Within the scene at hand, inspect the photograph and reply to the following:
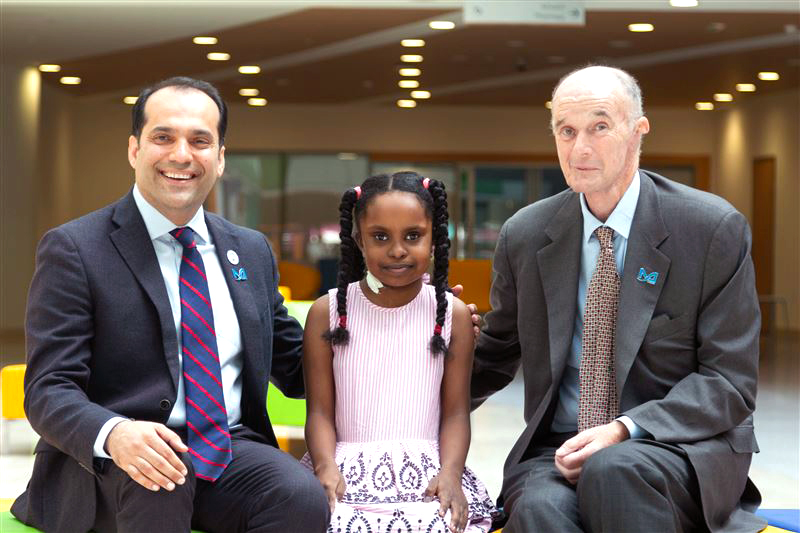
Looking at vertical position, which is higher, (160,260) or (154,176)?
(154,176)

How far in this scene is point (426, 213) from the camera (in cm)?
290

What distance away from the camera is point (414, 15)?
35.2 ft

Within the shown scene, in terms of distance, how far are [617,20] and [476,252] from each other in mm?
8314

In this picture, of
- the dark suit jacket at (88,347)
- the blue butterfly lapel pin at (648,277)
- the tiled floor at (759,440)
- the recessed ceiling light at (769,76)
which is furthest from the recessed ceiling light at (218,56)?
the blue butterfly lapel pin at (648,277)

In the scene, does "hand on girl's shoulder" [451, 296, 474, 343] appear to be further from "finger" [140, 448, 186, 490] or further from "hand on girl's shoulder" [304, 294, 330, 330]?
"finger" [140, 448, 186, 490]

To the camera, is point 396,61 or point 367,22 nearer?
point 367,22

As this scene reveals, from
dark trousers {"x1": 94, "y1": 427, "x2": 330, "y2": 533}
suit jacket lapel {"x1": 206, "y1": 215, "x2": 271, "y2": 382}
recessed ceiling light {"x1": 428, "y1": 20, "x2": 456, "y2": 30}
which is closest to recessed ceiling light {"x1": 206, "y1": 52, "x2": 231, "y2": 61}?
recessed ceiling light {"x1": 428, "y1": 20, "x2": 456, "y2": 30}

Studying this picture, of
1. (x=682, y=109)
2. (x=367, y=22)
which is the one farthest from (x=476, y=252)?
(x=367, y=22)

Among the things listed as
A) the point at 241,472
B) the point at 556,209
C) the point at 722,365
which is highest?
the point at 556,209

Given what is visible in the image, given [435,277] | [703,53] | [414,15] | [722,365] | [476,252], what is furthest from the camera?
[476,252]

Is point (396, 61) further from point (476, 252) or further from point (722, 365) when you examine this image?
point (722, 365)

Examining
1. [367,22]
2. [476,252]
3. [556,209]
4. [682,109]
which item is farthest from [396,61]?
[556,209]

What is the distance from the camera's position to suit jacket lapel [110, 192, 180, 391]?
2.64m

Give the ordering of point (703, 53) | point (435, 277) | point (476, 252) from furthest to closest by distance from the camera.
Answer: point (476, 252) < point (703, 53) < point (435, 277)
